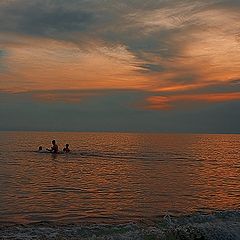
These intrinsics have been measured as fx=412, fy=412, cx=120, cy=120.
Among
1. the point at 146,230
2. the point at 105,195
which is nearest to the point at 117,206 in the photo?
the point at 105,195

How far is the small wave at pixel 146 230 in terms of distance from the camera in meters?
12.1

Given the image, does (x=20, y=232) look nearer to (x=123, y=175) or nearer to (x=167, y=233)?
(x=167, y=233)

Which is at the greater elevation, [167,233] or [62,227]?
[167,233]

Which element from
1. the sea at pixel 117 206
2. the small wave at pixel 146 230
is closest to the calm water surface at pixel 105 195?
the sea at pixel 117 206

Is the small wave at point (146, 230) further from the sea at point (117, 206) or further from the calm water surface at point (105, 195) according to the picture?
the calm water surface at point (105, 195)

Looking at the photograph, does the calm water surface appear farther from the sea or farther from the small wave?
the small wave

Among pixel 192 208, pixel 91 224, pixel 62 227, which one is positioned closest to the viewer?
pixel 62 227

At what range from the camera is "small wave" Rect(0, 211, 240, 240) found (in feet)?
39.9

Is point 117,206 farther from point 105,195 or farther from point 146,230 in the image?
point 146,230

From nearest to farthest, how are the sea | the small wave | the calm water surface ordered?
the small wave → the sea → the calm water surface

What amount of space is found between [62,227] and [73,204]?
631 cm

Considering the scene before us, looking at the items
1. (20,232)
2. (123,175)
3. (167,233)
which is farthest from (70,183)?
(167,233)

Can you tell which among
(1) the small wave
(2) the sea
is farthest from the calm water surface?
(1) the small wave

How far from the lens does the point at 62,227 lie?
17250 millimetres
